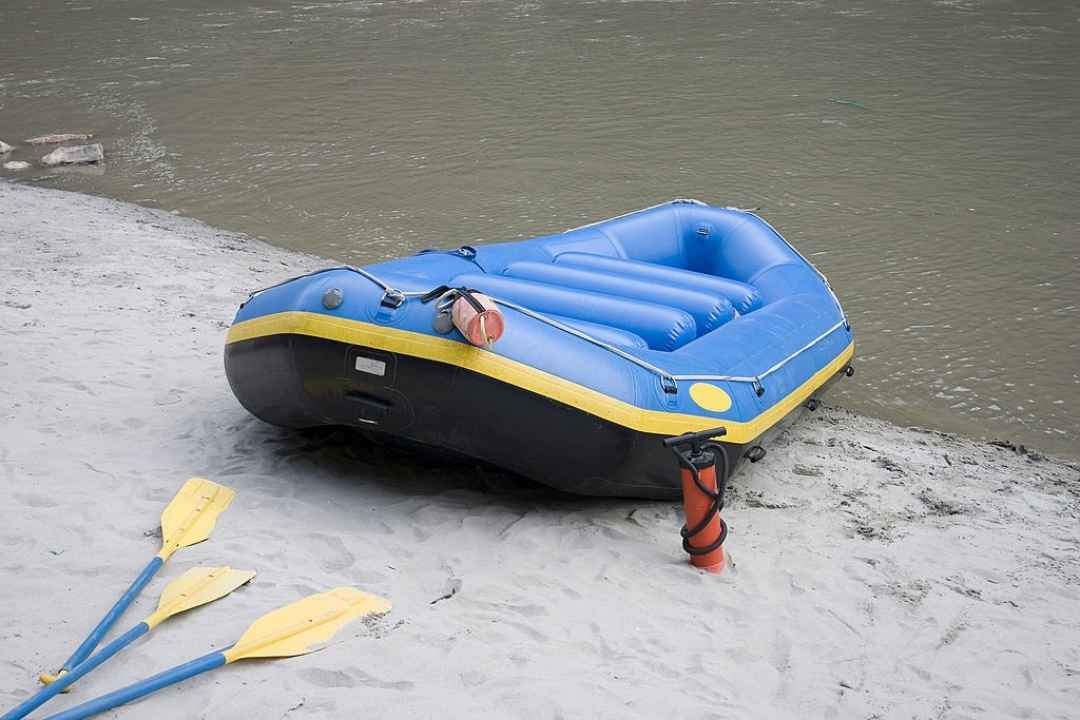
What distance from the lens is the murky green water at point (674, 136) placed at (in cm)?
632

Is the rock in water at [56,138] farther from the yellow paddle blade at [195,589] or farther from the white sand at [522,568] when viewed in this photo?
the yellow paddle blade at [195,589]

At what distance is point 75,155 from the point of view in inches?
369

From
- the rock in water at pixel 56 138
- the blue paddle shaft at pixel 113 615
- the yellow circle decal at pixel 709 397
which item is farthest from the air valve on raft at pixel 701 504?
the rock in water at pixel 56 138

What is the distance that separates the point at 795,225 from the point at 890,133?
8.15 feet

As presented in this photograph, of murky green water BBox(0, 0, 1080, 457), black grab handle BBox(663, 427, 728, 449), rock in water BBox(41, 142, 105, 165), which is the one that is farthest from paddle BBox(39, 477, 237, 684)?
rock in water BBox(41, 142, 105, 165)

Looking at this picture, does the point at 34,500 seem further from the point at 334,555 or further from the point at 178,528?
the point at 334,555

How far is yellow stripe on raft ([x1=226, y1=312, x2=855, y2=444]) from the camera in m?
3.49

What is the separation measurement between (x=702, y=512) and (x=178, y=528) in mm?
1574

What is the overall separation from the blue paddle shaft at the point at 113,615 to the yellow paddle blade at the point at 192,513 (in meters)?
0.07

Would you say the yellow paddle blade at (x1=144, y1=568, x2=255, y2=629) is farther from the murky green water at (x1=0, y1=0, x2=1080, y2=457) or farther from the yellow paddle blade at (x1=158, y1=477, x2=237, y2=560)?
the murky green water at (x1=0, y1=0, x2=1080, y2=457)

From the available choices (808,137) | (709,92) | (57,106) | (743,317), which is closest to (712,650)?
(743,317)

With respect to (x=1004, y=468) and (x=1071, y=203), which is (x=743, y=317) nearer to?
(x=1004, y=468)

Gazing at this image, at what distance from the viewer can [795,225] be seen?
24.8ft

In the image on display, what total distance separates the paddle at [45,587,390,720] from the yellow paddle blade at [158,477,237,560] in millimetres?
498
